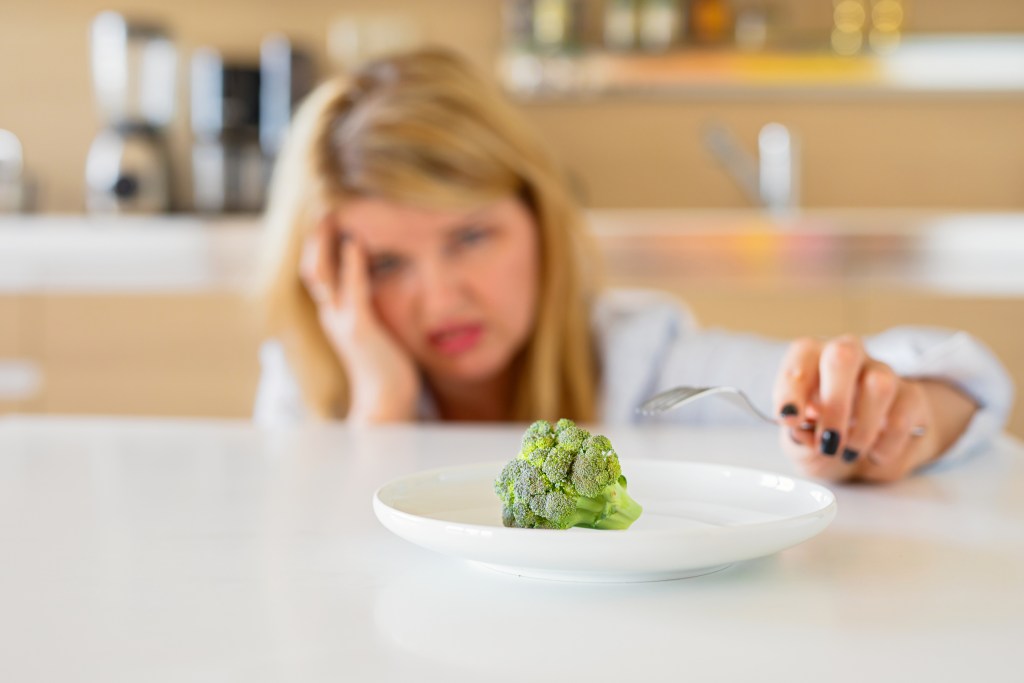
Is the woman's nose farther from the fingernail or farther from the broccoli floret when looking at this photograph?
the broccoli floret

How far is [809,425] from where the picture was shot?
0.75 metres

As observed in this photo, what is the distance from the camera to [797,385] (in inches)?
28.9

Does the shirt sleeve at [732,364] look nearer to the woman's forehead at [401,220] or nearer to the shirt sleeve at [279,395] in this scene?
the woman's forehead at [401,220]

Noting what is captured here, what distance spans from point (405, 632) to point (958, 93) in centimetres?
310

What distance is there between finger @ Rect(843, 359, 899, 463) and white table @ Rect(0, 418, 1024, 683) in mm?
34

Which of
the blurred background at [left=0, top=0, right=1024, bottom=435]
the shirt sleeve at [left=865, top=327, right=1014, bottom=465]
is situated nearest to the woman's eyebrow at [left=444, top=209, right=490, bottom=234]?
the shirt sleeve at [left=865, top=327, right=1014, bottom=465]

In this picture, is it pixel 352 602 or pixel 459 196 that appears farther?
pixel 459 196

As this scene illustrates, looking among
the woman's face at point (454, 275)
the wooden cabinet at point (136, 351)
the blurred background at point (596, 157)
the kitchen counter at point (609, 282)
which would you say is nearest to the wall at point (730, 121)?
the blurred background at point (596, 157)

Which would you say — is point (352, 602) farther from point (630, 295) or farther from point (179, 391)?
point (179, 391)

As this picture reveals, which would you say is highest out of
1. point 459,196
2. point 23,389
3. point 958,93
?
point 958,93

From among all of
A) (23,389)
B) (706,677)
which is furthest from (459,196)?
(23,389)

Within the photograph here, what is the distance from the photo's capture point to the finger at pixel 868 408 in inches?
29.5

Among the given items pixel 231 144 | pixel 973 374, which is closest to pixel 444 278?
pixel 973 374

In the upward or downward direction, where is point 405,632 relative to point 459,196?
downward
